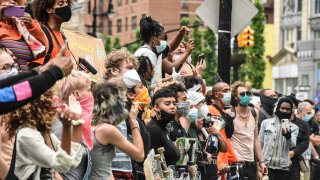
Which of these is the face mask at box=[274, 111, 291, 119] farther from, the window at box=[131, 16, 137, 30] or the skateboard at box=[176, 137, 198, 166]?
the window at box=[131, 16, 137, 30]

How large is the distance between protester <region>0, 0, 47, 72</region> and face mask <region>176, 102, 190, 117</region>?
2.50 m

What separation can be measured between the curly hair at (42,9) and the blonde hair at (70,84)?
176 cm

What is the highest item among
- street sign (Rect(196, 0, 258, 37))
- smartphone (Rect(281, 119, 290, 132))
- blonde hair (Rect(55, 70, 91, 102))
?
street sign (Rect(196, 0, 258, 37))

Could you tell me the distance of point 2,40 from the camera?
8148 millimetres

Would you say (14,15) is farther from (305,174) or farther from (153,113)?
(305,174)

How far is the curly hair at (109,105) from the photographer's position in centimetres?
805

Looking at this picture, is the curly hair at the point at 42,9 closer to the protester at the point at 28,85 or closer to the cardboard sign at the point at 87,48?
the cardboard sign at the point at 87,48

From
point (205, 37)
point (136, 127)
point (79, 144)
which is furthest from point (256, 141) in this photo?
point (205, 37)

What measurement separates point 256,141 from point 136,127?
20.0ft

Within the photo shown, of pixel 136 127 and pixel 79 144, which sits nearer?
pixel 79 144

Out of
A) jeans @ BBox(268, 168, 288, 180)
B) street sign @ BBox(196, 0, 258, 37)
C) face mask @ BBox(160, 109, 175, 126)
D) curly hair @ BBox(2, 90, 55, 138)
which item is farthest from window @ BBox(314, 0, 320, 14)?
curly hair @ BBox(2, 90, 55, 138)

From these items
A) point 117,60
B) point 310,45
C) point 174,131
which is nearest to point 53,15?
point 117,60

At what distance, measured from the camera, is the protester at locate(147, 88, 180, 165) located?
9.80m

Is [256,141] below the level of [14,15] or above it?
below
